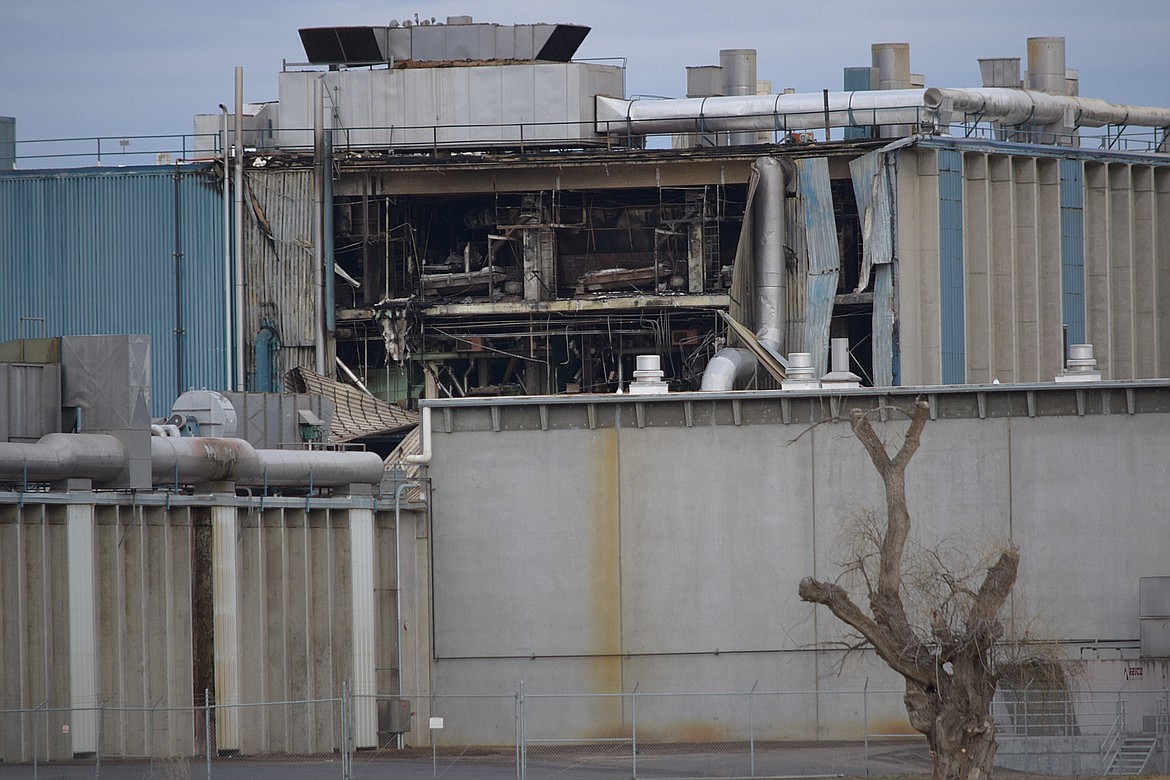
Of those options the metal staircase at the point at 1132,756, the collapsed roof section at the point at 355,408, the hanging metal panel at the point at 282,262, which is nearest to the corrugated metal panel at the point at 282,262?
the hanging metal panel at the point at 282,262

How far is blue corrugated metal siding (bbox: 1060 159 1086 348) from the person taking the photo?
52844mm

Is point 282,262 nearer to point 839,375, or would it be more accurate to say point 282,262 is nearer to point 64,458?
point 839,375

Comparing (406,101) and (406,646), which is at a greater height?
(406,101)

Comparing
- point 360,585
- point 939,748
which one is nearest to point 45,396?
point 360,585

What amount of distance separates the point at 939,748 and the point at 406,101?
33195mm

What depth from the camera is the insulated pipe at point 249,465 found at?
33.3m

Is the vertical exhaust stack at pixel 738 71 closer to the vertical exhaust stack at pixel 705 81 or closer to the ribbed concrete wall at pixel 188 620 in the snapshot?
Answer: the vertical exhaust stack at pixel 705 81

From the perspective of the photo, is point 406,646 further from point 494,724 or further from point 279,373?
point 279,373

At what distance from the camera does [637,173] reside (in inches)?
2042

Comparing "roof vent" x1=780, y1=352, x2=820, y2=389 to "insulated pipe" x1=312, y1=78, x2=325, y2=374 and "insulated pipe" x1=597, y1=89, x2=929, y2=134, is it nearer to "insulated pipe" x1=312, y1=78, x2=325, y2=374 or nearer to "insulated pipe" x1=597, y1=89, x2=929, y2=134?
"insulated pipe" x1=597, y1=89, x2=929, y2=134

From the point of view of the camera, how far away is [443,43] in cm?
5541

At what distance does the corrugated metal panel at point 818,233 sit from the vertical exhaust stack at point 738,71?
7.47 meters

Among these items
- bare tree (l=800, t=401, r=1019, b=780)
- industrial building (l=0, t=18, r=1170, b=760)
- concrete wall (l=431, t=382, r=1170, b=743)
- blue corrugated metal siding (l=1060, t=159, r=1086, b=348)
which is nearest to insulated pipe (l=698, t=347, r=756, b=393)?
industrial building (l=0, t=18, r=1170, b=760)

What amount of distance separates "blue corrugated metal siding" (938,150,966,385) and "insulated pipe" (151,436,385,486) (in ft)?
60.0
